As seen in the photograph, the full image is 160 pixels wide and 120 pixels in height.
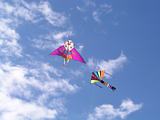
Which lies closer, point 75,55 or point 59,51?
point 75,55

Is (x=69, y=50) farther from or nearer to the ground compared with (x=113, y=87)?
farther from the ground

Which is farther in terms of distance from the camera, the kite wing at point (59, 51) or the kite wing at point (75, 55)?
the kite wing at point (59, 51)

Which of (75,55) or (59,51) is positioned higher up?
(59,51)

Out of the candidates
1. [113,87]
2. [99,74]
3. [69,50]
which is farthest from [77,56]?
[113,87]

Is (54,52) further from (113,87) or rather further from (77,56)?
(113,87)

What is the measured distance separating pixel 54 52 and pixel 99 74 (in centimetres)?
950

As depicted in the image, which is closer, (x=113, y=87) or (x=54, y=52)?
(x=113, y=87)

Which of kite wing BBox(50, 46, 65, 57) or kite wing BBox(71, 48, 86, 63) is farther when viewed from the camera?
kite wing BBox(50, 46, 65, 57)

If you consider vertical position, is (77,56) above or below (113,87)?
above

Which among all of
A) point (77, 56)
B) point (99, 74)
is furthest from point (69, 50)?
point (99, 74)

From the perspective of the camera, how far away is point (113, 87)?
49812 mm

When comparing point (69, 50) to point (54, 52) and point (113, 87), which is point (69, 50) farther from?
point (113, 87)

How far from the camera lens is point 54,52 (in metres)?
56.1

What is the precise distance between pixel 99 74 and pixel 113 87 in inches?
281
